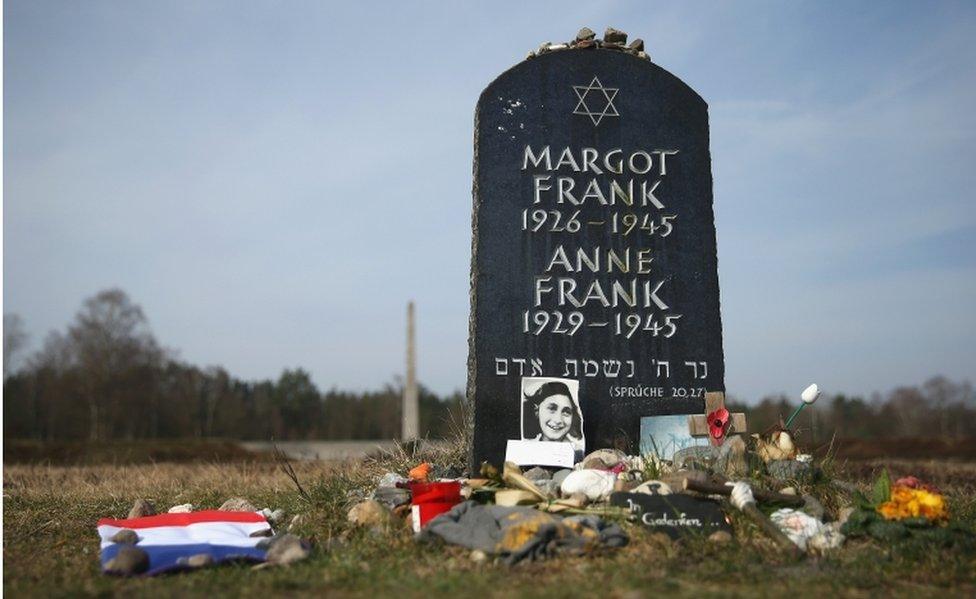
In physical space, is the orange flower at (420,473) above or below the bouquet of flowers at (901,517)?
above

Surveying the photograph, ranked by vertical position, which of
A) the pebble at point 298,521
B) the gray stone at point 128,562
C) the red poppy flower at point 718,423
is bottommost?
the gray stone at point 128,562

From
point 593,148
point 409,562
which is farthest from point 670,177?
point 409,562

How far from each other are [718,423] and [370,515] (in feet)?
9.57

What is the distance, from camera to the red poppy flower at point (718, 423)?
7.06 m

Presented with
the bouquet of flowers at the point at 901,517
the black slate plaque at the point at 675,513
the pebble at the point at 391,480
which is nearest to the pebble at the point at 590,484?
the black slate plaque at the point at 675,513

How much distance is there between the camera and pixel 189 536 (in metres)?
5.51

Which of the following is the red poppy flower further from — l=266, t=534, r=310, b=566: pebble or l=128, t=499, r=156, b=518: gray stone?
l=128, t=499, r=156, b=518: gray stone

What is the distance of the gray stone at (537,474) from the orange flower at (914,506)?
95.6 inches

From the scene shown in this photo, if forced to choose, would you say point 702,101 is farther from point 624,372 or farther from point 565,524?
point 565,524

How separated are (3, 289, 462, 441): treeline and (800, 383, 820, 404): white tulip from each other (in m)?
24.3

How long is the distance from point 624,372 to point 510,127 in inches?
93.6

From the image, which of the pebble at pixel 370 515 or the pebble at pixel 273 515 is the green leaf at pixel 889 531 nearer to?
the pebble at pixel 370 515

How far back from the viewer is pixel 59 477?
10023 mm

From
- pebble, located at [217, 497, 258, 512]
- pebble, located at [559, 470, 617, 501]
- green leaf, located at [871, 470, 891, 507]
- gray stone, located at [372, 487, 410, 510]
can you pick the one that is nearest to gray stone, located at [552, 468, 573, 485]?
pebble, located at [559, 470, 617, 501]
